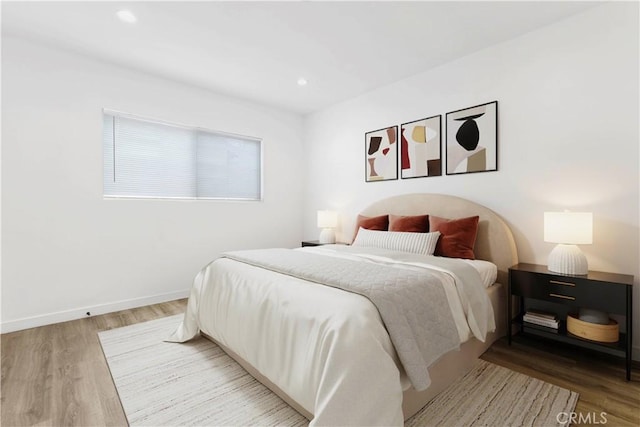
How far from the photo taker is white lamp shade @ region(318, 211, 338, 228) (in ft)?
13.3

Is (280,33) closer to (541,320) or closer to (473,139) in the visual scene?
(473,139)

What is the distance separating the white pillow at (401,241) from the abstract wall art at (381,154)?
87cm

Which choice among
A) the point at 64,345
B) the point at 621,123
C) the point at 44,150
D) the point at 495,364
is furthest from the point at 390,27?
the point at 64,345

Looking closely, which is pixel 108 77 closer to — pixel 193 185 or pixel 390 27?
pixel 193 185

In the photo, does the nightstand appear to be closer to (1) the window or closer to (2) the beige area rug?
(2) the beige area rug

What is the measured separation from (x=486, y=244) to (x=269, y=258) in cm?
195

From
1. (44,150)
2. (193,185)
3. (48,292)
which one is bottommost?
(48,292)

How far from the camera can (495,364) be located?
6.77 ft

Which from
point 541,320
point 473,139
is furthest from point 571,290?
point 473,139

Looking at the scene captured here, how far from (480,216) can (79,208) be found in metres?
3.91

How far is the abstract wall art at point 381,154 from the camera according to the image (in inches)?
140

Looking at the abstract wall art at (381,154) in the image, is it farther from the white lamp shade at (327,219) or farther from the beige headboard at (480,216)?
the white lamp shade at (327,219)

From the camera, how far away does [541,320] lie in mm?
2201

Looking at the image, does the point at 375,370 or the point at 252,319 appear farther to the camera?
the point at 252,319
